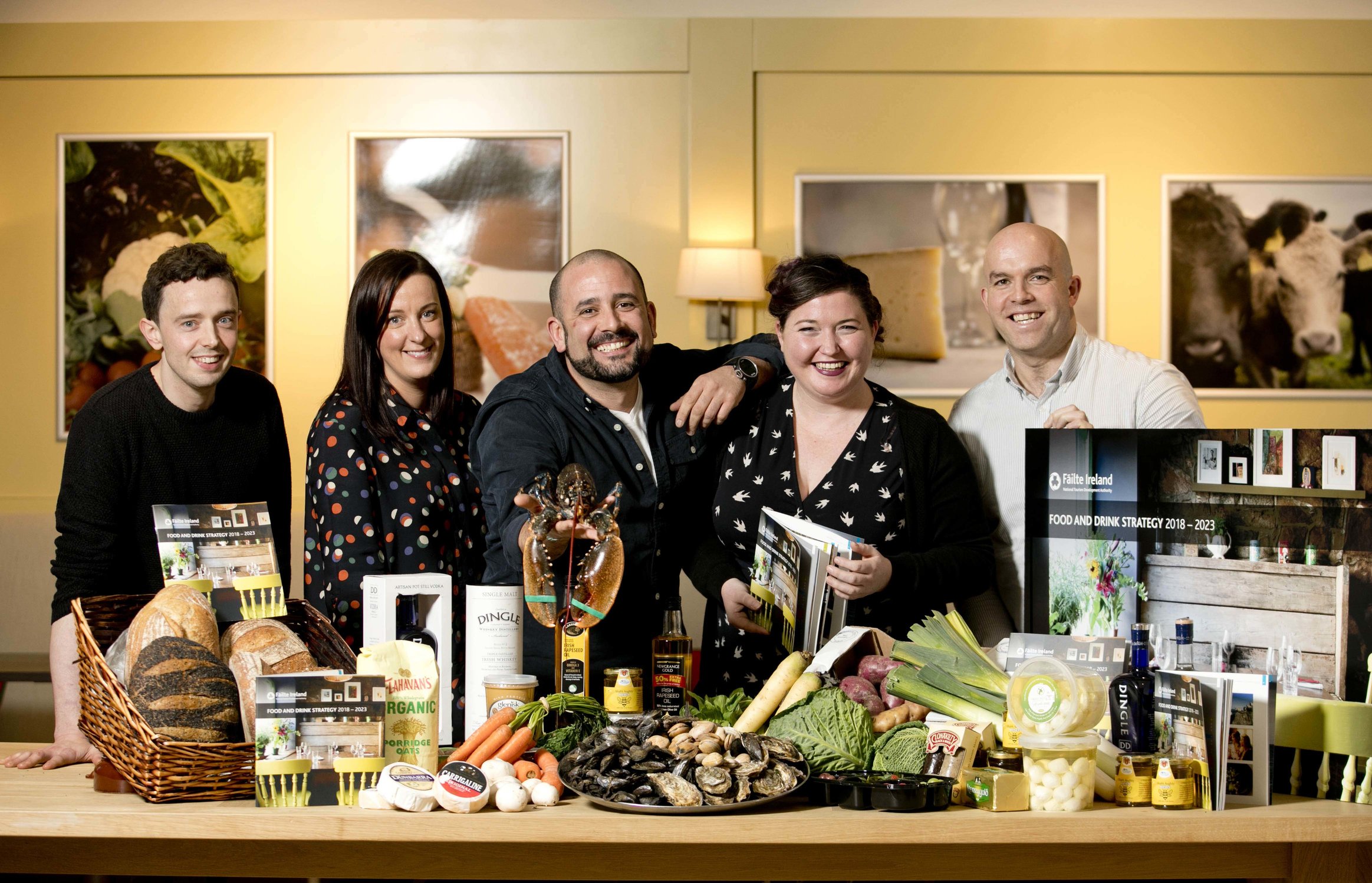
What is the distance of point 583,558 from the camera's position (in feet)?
5.39

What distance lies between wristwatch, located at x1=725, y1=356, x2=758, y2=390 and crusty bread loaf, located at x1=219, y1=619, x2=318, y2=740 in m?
1.10

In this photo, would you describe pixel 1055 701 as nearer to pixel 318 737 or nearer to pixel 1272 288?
pixel 318 737

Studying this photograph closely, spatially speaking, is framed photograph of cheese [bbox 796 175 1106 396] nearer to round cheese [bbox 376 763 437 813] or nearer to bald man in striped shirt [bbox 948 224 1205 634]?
bald man in striped shirt [bbox 948 224 1205 634]

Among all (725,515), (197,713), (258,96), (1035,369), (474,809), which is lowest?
(474,809)

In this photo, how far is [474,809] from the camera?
53.1 inches

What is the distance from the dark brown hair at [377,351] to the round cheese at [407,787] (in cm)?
106

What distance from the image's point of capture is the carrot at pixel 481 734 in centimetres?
149

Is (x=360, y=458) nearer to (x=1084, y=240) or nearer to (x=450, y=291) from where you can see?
(x=450, y=291)

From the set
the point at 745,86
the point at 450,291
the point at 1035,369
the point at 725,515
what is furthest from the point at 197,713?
the point at 745,86

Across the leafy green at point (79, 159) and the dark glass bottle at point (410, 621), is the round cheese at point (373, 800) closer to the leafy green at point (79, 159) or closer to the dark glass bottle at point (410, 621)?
the dark glass bottle at point (410, 621)

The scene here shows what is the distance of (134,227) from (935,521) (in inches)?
172

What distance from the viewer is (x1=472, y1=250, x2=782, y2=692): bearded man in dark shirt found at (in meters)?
2.17

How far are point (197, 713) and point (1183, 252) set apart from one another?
15.9ft

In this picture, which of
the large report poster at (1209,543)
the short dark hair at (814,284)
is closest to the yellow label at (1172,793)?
the large report poster at (1209,543)
